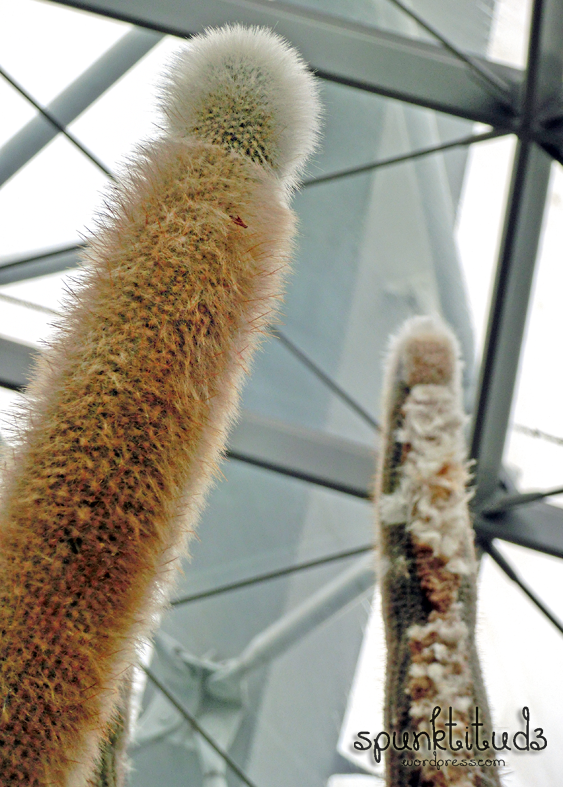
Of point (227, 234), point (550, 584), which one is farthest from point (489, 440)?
point (227, 234)

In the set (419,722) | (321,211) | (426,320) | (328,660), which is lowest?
(419,722)

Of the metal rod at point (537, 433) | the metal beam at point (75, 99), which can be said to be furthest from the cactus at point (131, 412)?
the metal rod at point (537, 433)

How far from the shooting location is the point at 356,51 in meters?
2.46

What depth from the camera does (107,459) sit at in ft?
1.69

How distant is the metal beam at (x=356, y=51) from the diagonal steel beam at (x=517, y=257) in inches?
5.6

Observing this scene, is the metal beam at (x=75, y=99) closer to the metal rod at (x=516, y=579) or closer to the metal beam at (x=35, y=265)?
the metal beam at (x=35, y=265)

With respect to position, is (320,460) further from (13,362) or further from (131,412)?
(131,412)

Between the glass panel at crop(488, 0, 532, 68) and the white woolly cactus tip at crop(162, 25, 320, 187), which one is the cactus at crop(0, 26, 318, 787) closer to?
the white woolly cactus tip at crop(162, 25, 320, 187)

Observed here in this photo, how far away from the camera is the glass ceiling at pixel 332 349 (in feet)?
9.95

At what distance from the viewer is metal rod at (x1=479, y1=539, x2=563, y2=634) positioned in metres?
2.36

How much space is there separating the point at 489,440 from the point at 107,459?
8.08 feet

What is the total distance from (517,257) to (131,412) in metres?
2.32

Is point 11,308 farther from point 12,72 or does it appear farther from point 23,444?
A: point 23,444

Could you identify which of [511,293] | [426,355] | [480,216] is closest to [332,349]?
[480,216]
